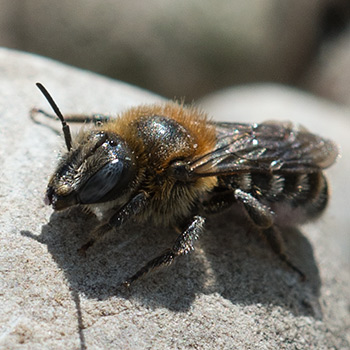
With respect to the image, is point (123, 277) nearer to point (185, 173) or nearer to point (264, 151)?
point (185, 173)

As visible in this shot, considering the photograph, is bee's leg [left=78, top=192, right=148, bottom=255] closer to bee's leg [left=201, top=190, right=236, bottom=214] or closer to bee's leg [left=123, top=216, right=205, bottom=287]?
bee's leg [left=123, top=216, right=205, bottom=287]

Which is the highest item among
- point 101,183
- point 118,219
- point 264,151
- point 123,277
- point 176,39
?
point 264,151

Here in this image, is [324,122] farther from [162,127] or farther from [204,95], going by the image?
[162,127]

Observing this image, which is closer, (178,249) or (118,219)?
(118,219)

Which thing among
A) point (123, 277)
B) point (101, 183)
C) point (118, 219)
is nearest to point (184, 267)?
point (123, 277)

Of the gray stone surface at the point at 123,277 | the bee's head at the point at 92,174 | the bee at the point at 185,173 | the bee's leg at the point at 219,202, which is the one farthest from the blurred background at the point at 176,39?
the bee's head at the point at 92,174

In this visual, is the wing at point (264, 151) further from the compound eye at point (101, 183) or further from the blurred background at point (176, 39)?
the blurred background at point (176, 39)

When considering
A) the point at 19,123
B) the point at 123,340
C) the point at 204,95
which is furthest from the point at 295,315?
the point at 204,95
